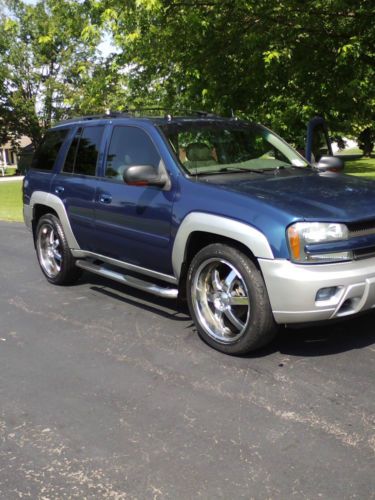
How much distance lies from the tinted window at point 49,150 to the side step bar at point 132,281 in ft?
4.29

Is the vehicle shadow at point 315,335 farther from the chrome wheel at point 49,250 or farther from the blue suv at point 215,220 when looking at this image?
the chrome wheel at point 49,250

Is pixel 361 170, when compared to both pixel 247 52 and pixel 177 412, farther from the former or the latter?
pixel 177 412

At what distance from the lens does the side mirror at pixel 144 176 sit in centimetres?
469

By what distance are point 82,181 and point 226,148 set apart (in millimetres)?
1574

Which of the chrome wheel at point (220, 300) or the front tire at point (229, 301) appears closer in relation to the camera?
the front tire at point (229, 301)

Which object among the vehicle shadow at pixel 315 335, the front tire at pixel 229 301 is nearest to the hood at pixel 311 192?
the front tire at pixel 229 301

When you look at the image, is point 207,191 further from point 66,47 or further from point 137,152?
point 66,47

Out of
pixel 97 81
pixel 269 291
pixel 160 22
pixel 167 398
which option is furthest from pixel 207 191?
pixel 97 81

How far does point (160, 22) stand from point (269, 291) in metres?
8.04

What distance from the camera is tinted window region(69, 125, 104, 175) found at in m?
5.87

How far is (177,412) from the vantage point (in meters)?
3.50

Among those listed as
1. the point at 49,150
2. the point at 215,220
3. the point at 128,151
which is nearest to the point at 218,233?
the point at 215,220

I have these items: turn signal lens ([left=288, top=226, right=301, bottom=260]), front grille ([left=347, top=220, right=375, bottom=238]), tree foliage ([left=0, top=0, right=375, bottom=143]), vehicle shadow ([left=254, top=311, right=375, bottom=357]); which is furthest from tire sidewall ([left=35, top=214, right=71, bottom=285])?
tree foliage ([left=0, top=0, right=375, bottom=143])

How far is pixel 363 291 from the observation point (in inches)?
156
